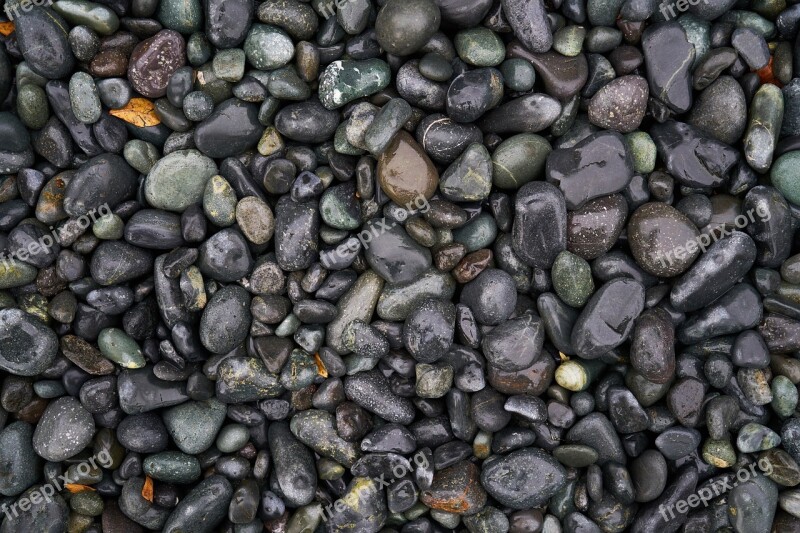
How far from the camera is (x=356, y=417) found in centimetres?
285

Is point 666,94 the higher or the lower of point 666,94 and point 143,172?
the higher

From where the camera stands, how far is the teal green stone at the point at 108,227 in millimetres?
2861

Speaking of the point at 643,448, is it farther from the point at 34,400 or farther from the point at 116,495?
the point at 34,400

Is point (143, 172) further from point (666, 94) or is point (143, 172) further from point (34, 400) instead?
point (666, 94)

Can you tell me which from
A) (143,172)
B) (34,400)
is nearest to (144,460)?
(34,400)

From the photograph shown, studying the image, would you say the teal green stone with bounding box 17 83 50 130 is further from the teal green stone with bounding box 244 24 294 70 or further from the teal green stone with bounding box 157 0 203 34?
the teal green stone with bounding box 244 24 294 70

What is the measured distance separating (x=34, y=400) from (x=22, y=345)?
0.30 m

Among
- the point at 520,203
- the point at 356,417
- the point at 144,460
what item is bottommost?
the point at 144,460

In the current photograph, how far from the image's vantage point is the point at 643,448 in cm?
288

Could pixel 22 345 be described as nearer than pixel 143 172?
Yes

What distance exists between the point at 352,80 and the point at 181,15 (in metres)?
0.88

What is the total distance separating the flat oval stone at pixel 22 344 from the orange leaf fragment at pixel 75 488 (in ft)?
1.78

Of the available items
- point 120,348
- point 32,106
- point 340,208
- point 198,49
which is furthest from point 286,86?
point 120,348

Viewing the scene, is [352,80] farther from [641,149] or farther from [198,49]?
[641,149]
